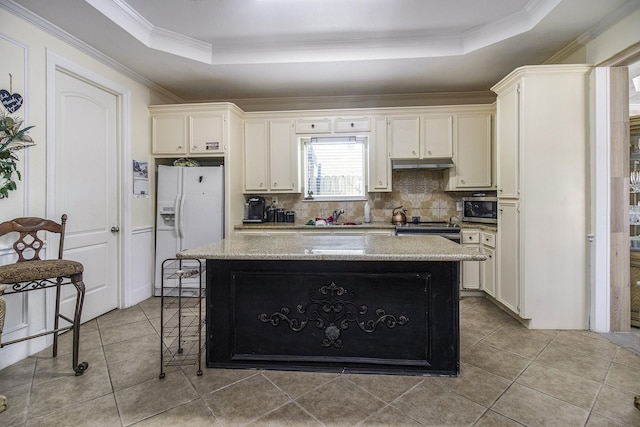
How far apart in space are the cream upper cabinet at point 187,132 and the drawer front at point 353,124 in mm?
1451

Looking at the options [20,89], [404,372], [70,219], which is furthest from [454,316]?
[20,89]

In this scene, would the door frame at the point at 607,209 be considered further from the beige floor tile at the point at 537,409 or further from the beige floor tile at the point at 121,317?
the beige floor tile at the point at 121,317

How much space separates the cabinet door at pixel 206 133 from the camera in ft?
12.6

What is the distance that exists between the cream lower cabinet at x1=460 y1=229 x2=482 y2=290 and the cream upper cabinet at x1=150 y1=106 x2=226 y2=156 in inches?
121

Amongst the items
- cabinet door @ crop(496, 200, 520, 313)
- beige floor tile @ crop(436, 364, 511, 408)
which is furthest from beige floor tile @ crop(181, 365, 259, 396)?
cabinet door @ crop(496, 200, 520, 313)

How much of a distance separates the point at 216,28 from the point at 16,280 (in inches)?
99.4

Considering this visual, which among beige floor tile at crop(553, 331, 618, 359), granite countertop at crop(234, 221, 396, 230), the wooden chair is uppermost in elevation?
granite countertop at crop(234, 221, 396, 230)

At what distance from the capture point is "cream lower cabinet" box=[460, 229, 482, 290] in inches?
146

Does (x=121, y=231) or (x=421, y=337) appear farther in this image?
(x=121, y=231)

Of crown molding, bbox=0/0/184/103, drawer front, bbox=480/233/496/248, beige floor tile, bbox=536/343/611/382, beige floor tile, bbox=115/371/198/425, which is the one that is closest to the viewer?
beige floor tile, bbox=115/371/198/425

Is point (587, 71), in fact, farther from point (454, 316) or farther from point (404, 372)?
point (404, 372)

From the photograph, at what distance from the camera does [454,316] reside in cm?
200

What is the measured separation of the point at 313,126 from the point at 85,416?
3511mm

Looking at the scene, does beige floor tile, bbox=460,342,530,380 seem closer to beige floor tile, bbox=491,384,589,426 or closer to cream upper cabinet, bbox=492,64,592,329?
beige floor tile, bbox=491,384,589,426
